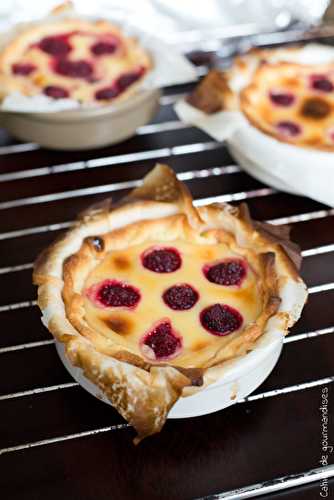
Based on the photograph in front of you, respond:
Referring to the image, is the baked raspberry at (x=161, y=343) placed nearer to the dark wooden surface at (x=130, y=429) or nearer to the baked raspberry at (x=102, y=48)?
the dark wooden surface at (x=130, y=429)

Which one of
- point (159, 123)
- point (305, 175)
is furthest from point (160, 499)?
point (159, 123)

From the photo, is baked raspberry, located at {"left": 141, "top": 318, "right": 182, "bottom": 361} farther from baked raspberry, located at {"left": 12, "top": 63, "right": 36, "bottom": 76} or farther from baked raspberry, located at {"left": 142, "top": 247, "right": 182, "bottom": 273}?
baked raspberry, located at {"left": 12, "top": 63, "right": 36, "bottom": 76}

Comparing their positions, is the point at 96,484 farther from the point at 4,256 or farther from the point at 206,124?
the point at 206,124

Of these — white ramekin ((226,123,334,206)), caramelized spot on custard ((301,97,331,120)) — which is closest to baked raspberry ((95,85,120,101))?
white ramekin ((226,123,334,206))

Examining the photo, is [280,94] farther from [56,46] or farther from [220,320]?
[220,320]

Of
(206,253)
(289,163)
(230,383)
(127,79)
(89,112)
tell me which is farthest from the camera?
(127,79)

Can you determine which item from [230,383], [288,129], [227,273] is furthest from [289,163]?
[230,383]
